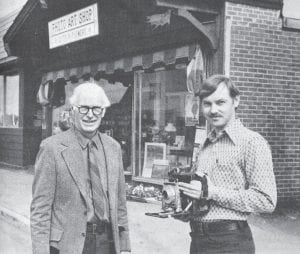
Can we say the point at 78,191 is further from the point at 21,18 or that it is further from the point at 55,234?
the point at 21,18

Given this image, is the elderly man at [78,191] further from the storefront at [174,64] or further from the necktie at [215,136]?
the storefront at [174,64]

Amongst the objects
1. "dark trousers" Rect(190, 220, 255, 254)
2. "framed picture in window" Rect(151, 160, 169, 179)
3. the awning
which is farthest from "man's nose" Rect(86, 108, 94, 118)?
"framed picture in window" Rect(151, 160, 169, 179)

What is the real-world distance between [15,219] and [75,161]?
194 inches

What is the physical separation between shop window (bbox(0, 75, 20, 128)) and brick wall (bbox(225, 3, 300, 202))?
30.6 ft

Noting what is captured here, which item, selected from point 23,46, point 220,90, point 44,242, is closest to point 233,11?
point 220,90

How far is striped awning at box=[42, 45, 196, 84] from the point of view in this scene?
8270 mm

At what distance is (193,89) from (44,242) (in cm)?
551

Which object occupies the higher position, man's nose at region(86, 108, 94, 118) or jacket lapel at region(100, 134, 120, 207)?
man's nose at region(86, 108, 94, 118)

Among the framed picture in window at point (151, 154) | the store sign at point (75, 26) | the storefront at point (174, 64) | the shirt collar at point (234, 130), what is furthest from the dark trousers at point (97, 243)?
the framed picture in window at point (151, 154)

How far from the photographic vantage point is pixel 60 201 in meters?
2.81

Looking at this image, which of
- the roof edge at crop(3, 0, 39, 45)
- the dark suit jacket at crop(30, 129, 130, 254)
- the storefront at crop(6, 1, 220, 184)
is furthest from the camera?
the roof edge at crop(3, 0, 39, 45)

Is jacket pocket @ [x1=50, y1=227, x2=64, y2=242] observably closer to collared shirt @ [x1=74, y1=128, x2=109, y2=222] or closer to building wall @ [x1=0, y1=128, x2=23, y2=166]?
collared shirt @ [x1=74, y1=128, x2=109, y2=222]

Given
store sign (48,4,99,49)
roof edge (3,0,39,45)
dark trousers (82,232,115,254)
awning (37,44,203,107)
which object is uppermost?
roof edge (3,0,39,45)

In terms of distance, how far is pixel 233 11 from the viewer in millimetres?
7641
